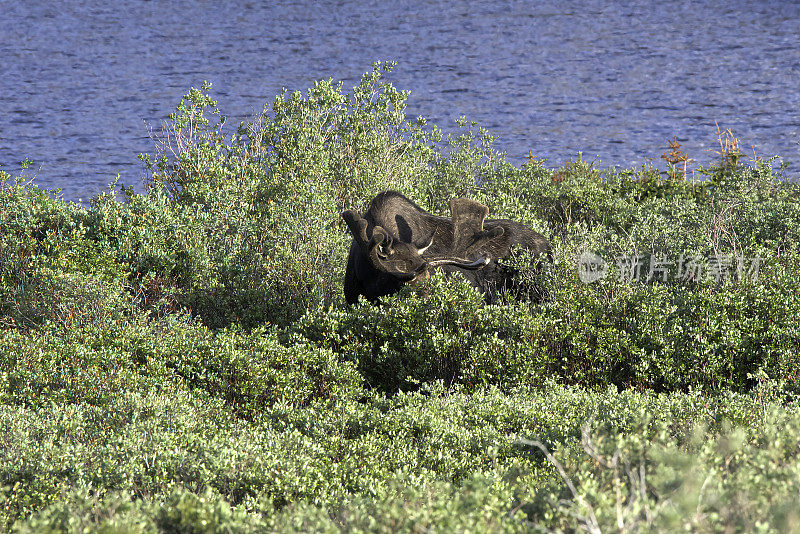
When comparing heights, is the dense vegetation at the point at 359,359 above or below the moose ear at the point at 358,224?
below

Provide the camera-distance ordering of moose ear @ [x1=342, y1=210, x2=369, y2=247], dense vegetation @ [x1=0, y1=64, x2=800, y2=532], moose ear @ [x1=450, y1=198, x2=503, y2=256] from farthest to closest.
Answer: moose ear @ [x1=450, y1=198, x2=503, y2=256], moose ear @ [x1=342, y1=210, x2=369, y2=247], dense vegetation @ [x1=0, y1=64, x2=800, y2=532]

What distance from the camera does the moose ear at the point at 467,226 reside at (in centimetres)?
859

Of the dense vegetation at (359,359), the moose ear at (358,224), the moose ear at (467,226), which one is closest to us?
the dense vegetation at (359,359)

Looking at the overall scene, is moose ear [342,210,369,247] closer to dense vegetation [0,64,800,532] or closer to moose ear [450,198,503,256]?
dense vegetation [0,64,800,532]

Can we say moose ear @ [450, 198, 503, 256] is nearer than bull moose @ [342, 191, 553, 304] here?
No

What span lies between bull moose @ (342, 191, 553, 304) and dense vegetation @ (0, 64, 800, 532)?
331 millimetres

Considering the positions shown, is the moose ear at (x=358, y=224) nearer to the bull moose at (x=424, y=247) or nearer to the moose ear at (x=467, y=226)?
the bull moose at (x=424, y=247)

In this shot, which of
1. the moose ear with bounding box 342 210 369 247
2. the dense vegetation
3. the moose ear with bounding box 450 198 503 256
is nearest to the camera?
the dense vegetation

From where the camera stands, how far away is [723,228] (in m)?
10.5

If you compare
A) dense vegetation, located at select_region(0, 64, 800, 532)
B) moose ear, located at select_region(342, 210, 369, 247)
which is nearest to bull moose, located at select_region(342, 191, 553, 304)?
moose ear, located at select_region(342, 210, 369, 247)

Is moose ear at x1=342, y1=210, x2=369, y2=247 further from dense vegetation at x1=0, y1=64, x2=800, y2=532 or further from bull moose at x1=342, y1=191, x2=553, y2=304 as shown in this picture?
dense vegetation at x1=0, y1=64, x2=800, y2=532

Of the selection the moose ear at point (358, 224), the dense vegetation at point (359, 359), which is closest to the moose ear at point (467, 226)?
the dense vegetation at point (359, 359)

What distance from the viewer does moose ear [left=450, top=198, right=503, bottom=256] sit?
859 cm

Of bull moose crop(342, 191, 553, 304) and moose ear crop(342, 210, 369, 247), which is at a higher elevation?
moose ear crop(342, 210, 369, 247)
